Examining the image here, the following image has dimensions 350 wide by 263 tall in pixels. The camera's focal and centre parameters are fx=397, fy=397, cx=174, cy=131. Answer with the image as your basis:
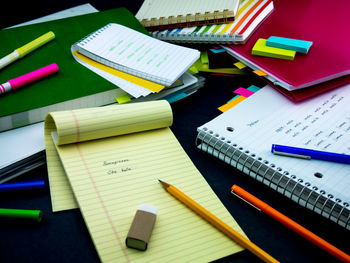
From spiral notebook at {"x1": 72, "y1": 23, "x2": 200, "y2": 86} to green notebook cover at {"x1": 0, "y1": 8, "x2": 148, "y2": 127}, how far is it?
0.17 ft

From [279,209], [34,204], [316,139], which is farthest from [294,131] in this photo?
[34,204]

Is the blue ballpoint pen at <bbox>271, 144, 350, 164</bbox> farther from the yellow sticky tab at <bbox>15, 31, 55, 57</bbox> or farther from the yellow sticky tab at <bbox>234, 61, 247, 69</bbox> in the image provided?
the yellow sticky tab at <bbox>15, 31, 55, 57</bbox>

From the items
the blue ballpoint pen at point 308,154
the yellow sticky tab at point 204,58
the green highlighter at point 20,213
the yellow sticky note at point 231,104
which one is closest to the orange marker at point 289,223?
the blue ballpoint pen at point 308,154

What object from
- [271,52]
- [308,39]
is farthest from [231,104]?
[308,39]

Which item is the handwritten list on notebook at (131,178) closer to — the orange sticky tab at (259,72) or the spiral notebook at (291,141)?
the spiral notebook at (291,141)

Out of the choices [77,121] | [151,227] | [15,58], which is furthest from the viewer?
[15,58]

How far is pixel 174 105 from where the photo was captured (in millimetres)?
1044

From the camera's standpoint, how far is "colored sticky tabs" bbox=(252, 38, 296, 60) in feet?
3.45

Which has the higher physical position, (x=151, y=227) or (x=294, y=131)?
(x=294, y=131)

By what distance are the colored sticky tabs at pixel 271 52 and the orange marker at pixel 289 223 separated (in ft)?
1.43

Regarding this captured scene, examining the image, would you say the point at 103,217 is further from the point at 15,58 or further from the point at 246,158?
the point at 15,58

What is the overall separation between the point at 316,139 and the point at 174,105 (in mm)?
368

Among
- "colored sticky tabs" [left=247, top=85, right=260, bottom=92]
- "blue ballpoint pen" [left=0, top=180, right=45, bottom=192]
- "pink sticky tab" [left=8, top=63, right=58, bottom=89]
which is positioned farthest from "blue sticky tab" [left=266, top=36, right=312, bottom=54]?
"blue ballpoint pen" [left=0, top=180, right=45, bottom=192]

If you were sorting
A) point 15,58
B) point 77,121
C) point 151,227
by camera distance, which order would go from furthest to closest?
point 15,58 < point 77,121 < point 151,227
